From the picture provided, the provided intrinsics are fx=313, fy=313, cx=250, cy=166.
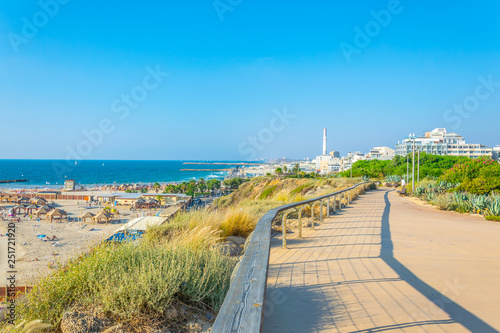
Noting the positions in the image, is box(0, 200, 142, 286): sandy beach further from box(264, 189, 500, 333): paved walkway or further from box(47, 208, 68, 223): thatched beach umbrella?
box(264, 189, 500, 333): paved walkway

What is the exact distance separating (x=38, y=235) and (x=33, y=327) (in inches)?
1139

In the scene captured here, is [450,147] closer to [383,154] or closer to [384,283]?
[383,154]

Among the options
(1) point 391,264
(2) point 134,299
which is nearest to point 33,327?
(2) point 134,299

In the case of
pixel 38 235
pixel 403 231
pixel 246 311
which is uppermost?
pixel 246 311

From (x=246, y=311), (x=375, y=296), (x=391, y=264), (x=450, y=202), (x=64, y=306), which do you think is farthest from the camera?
(x=450, y=202)

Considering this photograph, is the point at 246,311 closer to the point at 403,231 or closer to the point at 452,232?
the point at 403,231

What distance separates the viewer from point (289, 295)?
368 centimetres

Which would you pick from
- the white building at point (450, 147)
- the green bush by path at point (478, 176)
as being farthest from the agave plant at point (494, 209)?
the white building at point (450, 147)

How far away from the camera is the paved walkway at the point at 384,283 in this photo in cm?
302

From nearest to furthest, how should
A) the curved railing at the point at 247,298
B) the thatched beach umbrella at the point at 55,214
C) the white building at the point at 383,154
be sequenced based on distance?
the curved railing at the point at 247,298 → the thatched beach umbrella at the point at 55,214 → the white building at the point at 383,154

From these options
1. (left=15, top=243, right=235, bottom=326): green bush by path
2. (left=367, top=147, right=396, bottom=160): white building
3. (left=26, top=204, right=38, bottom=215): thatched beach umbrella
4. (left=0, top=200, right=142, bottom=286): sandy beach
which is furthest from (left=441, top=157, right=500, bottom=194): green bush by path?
(left=367, top=147, right=396, bottom=160): white building

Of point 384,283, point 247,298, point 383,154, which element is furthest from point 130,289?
point 383,154

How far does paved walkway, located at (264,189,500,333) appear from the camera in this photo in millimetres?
3021

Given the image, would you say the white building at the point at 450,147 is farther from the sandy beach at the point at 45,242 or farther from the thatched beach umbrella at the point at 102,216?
the sandy beach at the point at 45,242
